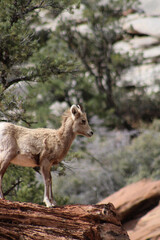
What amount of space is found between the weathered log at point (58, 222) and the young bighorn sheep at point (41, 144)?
336 mm

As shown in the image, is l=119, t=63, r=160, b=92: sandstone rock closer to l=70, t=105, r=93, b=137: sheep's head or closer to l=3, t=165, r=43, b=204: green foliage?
l=3, t=165, r=43, b=204: green foliage

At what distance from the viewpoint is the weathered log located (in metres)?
6.48

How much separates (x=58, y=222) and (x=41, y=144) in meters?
1.45

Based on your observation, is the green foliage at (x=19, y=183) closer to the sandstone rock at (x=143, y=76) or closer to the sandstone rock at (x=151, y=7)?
the sandstone rock at (x=143, y=76)

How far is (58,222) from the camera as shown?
681 centimetres

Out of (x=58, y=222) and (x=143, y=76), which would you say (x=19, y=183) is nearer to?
(x=58, y=222)

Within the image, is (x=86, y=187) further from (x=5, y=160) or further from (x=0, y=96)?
(x=5, y=160)

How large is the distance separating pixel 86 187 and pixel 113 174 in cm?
170

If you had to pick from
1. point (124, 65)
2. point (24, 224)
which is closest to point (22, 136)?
point (24, 224)

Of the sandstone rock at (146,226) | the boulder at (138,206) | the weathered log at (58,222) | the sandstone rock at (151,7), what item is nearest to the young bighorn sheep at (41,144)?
the weathered log at (58,222)

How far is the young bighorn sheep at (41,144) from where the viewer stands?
708cm

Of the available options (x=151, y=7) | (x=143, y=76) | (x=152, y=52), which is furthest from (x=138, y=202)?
(x=151, y=7)

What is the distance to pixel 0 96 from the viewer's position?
9773mm

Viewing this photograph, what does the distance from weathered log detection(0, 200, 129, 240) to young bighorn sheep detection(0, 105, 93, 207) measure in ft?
1.10
